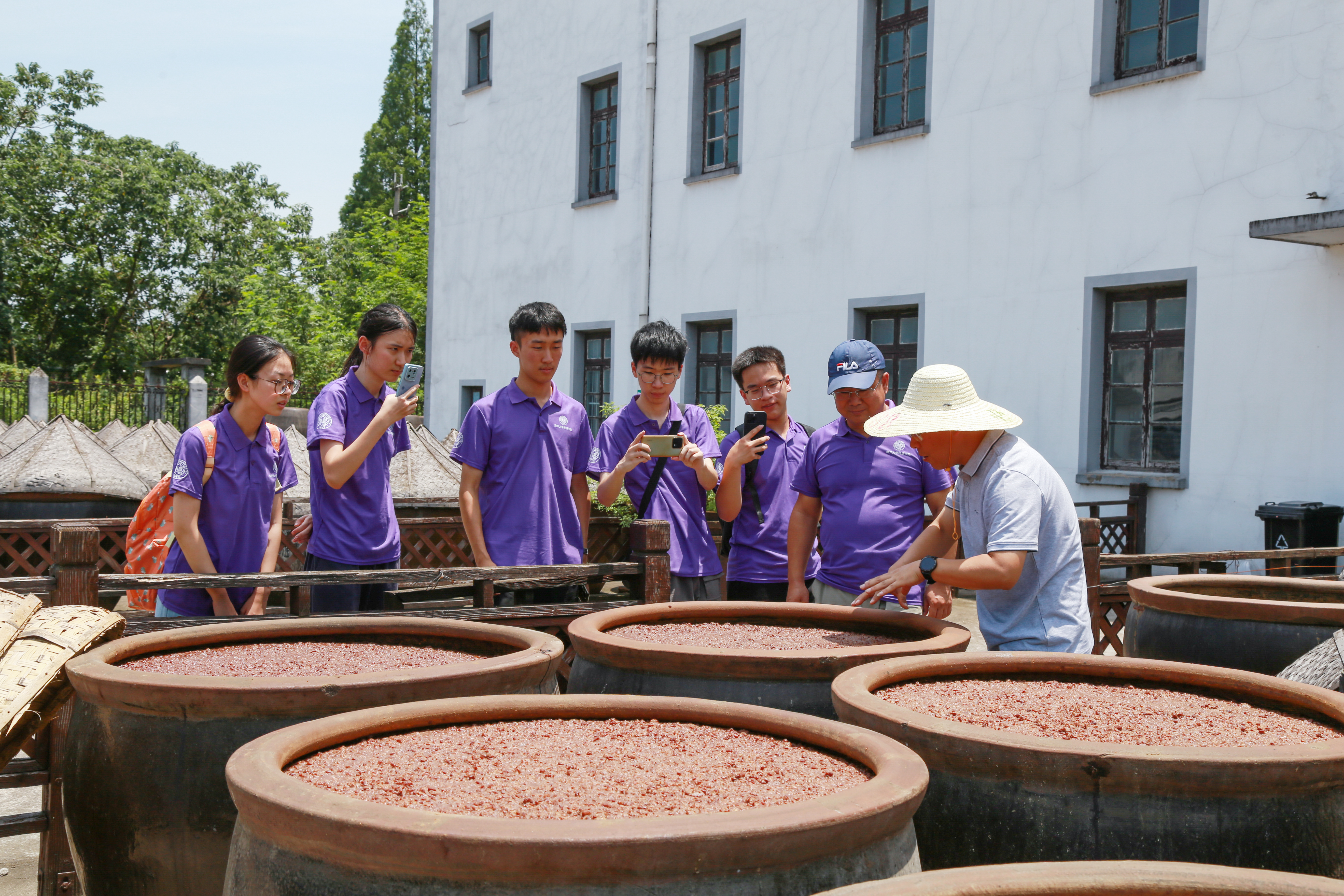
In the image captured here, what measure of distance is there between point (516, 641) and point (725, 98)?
12388 mm

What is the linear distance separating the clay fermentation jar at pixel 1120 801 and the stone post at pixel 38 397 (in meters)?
22.9

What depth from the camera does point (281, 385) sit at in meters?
4.00

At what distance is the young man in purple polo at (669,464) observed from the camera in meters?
4.41

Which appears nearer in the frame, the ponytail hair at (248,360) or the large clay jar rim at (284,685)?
the large clay jar rim at (284,685)

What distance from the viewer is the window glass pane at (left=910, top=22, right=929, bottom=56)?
39.1 ft

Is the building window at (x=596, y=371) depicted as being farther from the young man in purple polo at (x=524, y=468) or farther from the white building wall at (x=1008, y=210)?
the young man in purple polo at (x=524, y=468)

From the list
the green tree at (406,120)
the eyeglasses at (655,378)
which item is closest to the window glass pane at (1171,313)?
the eyeglasses at (655,378)

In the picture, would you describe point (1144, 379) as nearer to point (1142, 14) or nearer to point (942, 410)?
point (1142, 14)

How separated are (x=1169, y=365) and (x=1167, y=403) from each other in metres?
0.31

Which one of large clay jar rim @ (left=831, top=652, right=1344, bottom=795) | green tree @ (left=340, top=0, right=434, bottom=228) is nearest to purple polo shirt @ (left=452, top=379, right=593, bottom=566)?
large clay jar rim @ (left=831, top=652, right=1344, bottom=795)

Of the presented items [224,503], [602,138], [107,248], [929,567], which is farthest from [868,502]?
[107,248]

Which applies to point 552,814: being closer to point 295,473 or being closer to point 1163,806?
point 1163,806

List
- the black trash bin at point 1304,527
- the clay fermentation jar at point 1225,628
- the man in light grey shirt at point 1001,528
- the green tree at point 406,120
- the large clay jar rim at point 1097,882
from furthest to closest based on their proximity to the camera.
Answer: the green tree at point 406,120 < the black trash bin at point 1304,527 < the clay fermentation jar at point 1225,628 < the man in light grey shirt at point 1001,528 < the large clay jar rim at point 1097,882

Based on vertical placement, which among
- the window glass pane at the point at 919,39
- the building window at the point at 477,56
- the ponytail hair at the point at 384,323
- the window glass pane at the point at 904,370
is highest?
the building window at the point at 477,56
